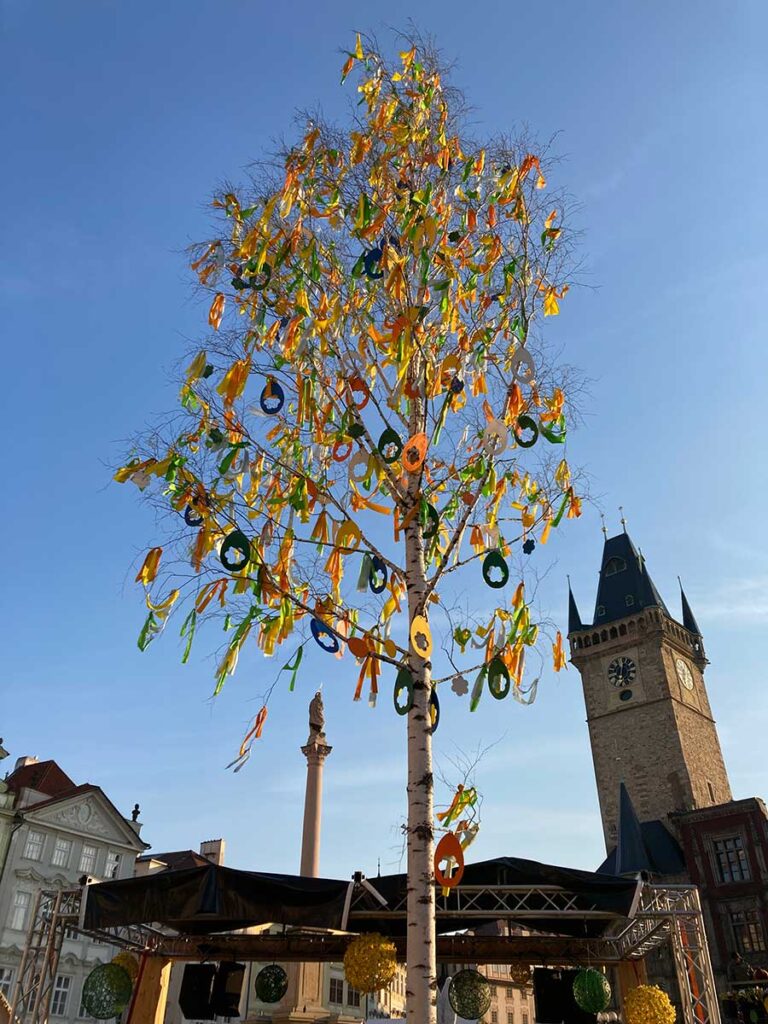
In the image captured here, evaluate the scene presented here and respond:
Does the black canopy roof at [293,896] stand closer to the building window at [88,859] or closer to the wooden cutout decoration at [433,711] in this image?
the wooden cutout decoration at [433,711]

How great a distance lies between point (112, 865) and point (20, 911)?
15.5 feet

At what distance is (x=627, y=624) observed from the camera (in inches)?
2111

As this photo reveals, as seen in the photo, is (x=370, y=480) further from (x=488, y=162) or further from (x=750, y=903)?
(x=750, y=903)

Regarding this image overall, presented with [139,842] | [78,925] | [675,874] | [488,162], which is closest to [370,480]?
[488,162]

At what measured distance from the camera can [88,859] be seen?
31.5 metres

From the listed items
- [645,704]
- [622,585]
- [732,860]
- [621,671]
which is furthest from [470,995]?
[622,585]

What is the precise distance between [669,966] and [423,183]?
38244 millimetres

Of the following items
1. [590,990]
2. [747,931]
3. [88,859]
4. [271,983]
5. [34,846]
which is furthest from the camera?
[747,931]

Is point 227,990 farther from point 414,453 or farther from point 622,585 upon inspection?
point 622,585

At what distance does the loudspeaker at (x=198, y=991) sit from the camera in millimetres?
11703

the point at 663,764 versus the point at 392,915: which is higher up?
the point at 663,764

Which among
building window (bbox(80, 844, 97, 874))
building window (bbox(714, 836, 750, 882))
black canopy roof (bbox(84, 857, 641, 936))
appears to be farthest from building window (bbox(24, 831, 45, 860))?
building window (bbox(714, 836, 750, 882))

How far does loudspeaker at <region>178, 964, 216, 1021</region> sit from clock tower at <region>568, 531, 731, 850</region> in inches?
1451

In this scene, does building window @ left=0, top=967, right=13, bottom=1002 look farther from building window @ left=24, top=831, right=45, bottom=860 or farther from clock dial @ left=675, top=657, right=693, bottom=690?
clock dial @ left=675, top=657, right=693, bottom=690
